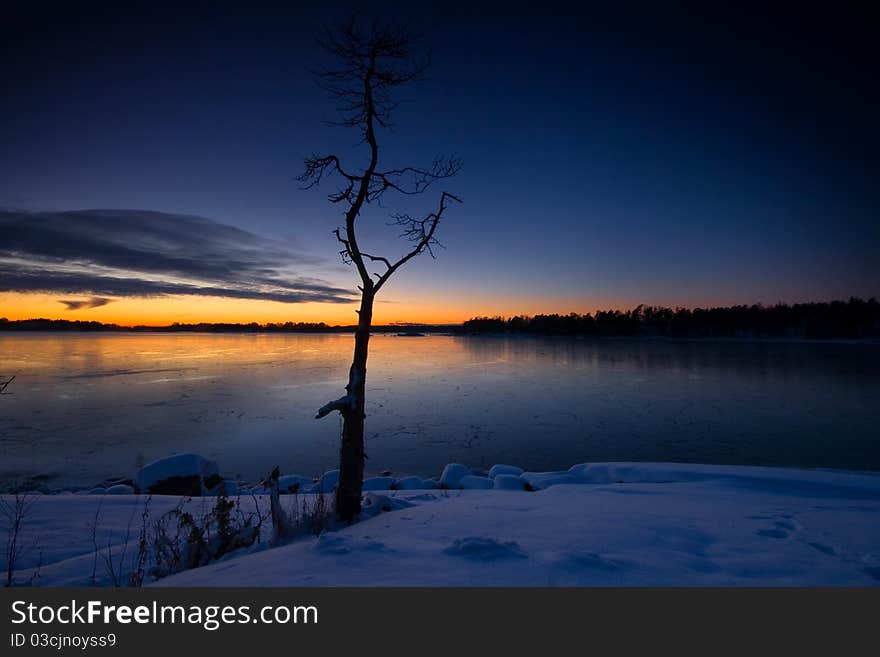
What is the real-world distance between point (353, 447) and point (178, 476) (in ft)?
22.2

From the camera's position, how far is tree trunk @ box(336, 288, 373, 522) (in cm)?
558

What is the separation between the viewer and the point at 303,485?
32.1 ft

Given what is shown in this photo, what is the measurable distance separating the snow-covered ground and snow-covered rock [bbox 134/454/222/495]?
1906 mm

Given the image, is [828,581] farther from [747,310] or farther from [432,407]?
[747,310]

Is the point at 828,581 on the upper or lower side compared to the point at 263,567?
upper

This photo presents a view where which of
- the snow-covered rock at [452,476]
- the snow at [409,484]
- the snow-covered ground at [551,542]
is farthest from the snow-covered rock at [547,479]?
the snow at [409,484]

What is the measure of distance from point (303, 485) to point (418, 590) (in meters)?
7.99

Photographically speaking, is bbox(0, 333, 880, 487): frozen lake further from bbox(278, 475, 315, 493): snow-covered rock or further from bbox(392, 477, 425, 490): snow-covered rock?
bbox(392, 477, 425, 490): snow-covered rock

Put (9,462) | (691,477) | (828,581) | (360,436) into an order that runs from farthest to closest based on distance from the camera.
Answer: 1. (9,462)
2. (691,477)
3. (360,436)
4. (828,581)

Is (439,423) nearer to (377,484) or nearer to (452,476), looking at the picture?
(452,476)

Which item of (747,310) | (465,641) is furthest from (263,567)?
(747,310)

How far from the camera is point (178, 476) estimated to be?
31.0ft

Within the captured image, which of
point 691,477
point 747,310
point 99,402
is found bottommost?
point 99,402

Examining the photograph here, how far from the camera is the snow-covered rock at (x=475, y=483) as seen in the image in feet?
29.6
